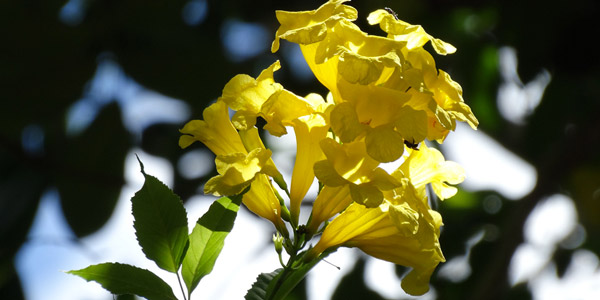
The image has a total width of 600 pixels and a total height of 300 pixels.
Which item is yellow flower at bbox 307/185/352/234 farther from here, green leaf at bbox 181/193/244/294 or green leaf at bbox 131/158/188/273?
green leaf at bbox 131/158/188/273

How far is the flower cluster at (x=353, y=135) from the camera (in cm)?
111

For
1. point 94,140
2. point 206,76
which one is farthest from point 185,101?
point 94,140

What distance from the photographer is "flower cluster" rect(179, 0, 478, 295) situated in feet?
3.64

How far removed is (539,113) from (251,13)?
163 centimetres

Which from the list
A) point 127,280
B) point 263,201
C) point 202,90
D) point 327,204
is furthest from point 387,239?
point 202,90

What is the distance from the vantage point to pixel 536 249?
3543 millimetres

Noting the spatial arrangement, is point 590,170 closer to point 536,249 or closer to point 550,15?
point 536,249

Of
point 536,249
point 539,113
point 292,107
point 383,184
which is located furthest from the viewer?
point 536,249

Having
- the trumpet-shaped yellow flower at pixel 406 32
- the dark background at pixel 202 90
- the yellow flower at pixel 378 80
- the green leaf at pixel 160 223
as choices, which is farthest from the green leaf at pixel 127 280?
the dark background at pixel 202 90

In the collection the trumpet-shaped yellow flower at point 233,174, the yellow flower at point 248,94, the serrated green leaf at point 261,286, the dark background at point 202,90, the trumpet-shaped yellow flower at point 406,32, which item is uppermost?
the trumpet-shaped yellow flower at point 406,32

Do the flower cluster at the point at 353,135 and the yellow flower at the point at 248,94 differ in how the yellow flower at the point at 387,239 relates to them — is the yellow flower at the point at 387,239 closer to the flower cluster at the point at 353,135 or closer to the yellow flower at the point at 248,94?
the flower cluster at the point at 353,135

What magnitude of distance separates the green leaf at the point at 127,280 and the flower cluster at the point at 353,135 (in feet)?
0.68

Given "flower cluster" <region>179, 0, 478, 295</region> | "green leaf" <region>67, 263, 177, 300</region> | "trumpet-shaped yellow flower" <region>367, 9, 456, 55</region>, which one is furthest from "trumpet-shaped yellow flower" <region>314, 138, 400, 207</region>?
"green leaf" <region>67, 263, 177, 300</region>

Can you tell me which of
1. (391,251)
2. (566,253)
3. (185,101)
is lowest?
(566,253)
